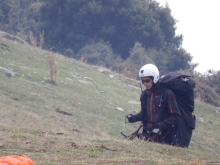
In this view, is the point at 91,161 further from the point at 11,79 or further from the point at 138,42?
the point at 138,42

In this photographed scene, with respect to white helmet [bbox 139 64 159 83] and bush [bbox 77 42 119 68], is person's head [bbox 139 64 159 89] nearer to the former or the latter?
white helmet [bbox 139 64 159 83]

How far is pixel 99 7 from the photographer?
42.4 metres

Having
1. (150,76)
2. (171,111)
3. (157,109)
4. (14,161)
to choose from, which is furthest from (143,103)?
(14,161)

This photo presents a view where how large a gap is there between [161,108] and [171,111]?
25 centimetres

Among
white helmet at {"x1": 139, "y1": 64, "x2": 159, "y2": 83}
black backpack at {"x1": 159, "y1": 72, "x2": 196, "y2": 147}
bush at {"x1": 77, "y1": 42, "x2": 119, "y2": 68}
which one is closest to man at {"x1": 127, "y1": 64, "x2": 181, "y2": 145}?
white helmet at {"x1": 139, "y1": 64, "x2": 159, "y2": 83}

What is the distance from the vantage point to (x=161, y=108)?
9500 millimetres

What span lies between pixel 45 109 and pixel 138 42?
28183 mm

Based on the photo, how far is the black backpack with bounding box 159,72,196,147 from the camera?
30.8ft

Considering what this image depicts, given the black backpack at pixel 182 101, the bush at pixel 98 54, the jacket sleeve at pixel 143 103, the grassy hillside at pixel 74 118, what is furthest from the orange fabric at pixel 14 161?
the bush at pixel 98 54

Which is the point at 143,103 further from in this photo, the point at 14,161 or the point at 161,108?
the point at 14,161

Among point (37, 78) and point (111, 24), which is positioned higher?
point (111, 24)

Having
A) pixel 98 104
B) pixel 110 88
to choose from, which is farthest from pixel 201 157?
pixel 110 88

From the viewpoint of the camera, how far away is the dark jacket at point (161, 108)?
9.33 meters

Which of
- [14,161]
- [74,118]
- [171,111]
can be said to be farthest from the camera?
[74,118]
